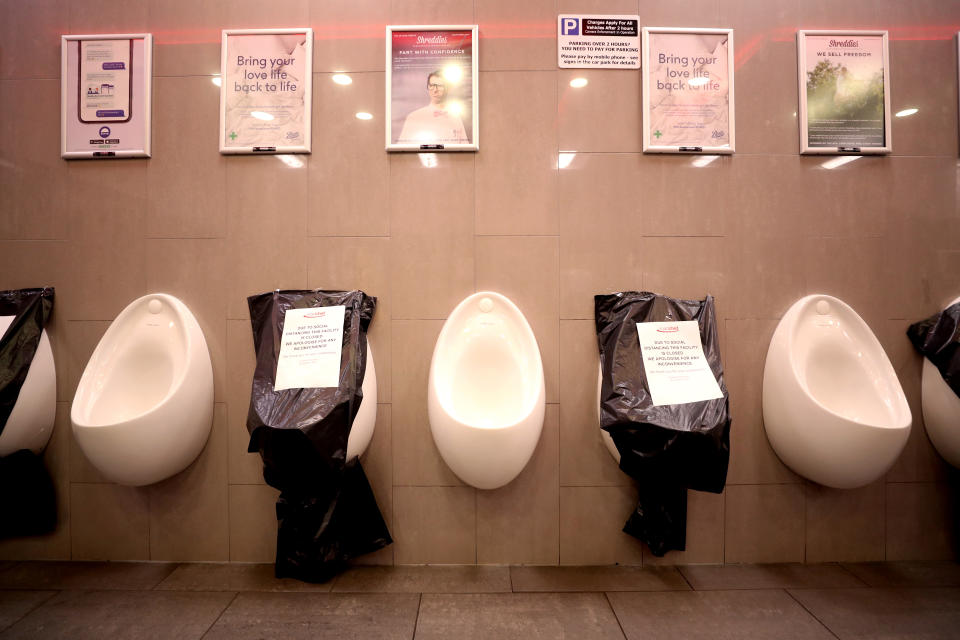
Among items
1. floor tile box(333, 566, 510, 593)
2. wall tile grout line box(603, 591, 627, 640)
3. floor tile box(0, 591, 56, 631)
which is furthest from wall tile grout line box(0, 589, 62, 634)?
wall tile grout line box(603, 591, 627, 640)

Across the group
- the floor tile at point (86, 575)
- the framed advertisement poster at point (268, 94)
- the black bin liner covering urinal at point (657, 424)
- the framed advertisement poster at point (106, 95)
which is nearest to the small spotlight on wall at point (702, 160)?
the black bin liner covering urinal at point (657, 424)

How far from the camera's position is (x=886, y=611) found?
146 cm

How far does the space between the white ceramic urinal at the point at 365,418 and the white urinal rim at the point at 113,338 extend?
668 mm

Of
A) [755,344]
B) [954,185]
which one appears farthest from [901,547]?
[954,185]

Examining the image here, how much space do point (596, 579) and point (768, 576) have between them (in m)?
0.67

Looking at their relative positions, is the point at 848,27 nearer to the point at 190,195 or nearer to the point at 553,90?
the point at 553,90

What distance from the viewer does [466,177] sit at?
1743 mm

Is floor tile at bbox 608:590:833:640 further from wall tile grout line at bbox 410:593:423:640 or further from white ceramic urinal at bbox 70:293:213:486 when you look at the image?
white ceramic urinal at bbox 70:293:213:486

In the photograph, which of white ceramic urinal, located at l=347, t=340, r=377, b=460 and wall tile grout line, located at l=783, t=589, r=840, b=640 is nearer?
wall tile grout line, located at l=783, t=589, r=840, b=640

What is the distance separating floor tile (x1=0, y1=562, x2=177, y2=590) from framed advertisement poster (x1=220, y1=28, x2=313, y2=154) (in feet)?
5.54

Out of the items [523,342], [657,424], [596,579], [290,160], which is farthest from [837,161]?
[290,160]

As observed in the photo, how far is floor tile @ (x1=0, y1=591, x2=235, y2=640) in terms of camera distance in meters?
1.35

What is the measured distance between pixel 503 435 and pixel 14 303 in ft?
6.56

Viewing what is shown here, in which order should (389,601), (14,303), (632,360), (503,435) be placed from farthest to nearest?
1. (14,303)
2. (632,360)
3. (389,601)
4. (503,435)
